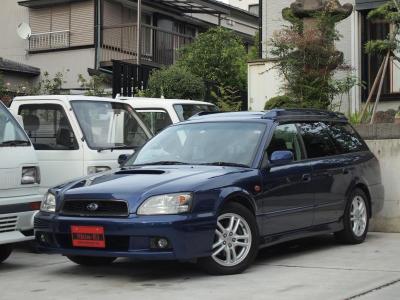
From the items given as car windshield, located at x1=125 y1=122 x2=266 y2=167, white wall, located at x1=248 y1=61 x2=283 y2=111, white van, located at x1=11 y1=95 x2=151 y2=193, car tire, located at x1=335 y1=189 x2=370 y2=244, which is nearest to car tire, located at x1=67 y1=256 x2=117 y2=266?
car windshield, located at x1=125 y1=122 x2=266 y2=167

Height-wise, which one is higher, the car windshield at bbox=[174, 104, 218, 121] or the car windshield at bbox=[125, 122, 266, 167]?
the car windshield at bbox=[174, 104, 218, 121]

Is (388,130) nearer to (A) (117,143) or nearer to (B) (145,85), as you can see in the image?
(A) (117,143)

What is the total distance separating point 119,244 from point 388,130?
5.28 m

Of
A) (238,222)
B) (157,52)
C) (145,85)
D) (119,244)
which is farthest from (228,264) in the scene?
(157,52)

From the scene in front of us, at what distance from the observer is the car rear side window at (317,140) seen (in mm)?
8320

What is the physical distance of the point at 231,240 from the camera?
22.4ft

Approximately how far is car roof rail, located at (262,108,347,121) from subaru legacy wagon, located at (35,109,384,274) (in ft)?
0.06

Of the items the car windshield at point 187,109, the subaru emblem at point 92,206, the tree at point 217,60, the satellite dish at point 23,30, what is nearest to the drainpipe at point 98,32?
the satellite dish at point 23,30

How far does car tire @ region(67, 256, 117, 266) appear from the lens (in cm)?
743

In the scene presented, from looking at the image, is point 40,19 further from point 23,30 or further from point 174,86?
point 174,86

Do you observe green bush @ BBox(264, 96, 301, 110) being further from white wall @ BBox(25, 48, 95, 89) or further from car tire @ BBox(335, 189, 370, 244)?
white wall @ BBox(25, 48, 95, 89)

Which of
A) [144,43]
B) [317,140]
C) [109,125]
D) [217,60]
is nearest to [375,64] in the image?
[317,140]

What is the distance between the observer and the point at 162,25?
2781 centimetres

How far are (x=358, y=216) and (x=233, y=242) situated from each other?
2.71 meters
